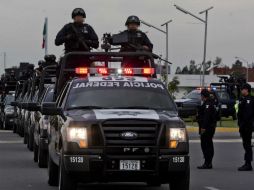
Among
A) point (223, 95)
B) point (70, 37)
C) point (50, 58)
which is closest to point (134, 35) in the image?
point (70, 37)

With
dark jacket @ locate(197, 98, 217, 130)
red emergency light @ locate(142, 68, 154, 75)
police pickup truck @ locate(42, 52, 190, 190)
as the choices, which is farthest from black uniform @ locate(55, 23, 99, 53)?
police pickup truck @ locate(42, 52, 190, 190)

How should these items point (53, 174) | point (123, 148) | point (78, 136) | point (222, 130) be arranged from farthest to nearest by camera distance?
point (222, 130) < point (53, 174) < point (78, 136) < point (123, 148)

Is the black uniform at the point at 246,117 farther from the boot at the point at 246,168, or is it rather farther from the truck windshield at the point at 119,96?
the truck windshield at the point at 119,96

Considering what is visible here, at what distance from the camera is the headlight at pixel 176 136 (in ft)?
42.1

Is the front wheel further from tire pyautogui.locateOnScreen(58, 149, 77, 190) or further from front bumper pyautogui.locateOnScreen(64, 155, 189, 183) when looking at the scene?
front bumper pyautogui.locateOnScreen(64, 155, 189, 183)

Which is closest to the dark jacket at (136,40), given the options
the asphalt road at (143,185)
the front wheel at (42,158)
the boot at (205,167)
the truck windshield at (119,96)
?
the asphalt road at (143,185)

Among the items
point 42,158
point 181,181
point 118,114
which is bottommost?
point 42,158

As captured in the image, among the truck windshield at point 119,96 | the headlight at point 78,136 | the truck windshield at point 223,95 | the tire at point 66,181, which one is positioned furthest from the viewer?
the truck windshield at point 223,95

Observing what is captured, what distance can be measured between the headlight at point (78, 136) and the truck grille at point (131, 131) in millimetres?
303

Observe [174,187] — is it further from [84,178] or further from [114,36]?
[114,36]

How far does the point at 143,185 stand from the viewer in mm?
16000

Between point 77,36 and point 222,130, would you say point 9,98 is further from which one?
point 77,36

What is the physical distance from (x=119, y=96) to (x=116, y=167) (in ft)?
5.44

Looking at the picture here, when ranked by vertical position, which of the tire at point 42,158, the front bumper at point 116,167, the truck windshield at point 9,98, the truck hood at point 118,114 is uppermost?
the truck hood at point 118,114
